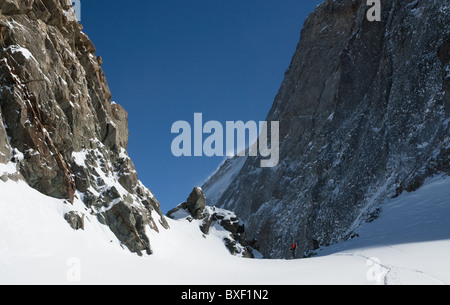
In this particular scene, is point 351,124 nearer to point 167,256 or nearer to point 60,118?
point 167,256

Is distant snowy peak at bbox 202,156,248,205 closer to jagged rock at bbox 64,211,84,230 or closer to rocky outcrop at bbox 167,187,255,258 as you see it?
rocky outcrop at bbox 167,187,255,258

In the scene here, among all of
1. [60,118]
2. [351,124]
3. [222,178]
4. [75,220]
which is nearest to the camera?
[75,220]

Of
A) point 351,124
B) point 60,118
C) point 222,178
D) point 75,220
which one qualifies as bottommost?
point 75,220

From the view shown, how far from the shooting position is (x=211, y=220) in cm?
4591

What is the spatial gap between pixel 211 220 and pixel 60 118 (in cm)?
2596

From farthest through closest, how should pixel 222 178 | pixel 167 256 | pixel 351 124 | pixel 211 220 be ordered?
pixel 222 178, pixel 351 124, pixel 211 220, pixel 167 256

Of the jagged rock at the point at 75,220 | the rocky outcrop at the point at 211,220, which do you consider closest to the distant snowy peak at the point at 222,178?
the rocky outcrop at the point at 211,220

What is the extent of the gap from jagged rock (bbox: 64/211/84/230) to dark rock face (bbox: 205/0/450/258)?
71.8ft

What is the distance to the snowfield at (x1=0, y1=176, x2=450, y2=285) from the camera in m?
11.5

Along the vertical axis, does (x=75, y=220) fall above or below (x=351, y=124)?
below

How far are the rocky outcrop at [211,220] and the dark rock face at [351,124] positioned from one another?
829 centimetres

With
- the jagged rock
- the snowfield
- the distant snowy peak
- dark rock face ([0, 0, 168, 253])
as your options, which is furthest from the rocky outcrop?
the distant snowy peak

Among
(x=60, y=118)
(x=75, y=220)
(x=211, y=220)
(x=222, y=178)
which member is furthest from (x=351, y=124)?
(x=222, y=178)
